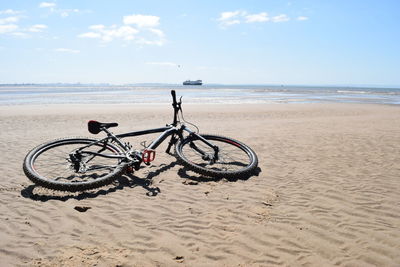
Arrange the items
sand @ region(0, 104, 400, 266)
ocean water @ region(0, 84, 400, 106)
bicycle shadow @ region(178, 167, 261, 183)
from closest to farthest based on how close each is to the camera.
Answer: sand @ region(0, 104, 400, 266)
bicycle shadow @ region(178, 167, 261, 183)
ocean water @ region(0, 84, 400, 106)

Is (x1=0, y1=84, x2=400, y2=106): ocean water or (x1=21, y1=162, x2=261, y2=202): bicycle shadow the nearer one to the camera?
(x1=21, y1=162, x2=261, y2=202): bicycle shadow

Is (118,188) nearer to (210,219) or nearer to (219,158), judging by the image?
(210,219)

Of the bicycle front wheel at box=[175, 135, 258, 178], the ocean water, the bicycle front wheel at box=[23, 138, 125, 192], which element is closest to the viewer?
the bicycle front wheel at box=[23, 138, 125, 192]

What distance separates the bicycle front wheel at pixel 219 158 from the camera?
573 cm

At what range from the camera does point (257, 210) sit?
14.8 ft

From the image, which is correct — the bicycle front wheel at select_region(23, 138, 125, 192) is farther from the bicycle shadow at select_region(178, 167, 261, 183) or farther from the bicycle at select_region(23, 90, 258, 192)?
the bicycle shadow at select_region(178, 167, 261, 183)

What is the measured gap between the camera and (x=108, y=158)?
5777 mm

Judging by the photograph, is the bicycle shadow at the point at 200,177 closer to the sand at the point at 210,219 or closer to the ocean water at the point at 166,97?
the sand at the point at 210,219

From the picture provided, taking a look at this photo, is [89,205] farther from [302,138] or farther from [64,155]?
[302,138]

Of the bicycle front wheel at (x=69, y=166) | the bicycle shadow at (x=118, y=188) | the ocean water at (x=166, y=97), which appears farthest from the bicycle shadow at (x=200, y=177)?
the ocean water at (x=166, y=97)

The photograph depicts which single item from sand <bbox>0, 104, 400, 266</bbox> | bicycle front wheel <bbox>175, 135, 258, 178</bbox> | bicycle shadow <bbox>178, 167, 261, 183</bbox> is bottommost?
sand <bbox>0, 104, 400, 266</bbox>

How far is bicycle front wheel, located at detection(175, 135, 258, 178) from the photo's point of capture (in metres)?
5.73

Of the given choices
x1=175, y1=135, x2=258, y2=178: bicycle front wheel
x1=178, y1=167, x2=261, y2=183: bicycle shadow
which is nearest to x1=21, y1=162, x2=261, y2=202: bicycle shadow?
x1=178, y1=167, x2=261, y2=183: bicycle shadow

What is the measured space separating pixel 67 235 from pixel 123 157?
1.88 metres
